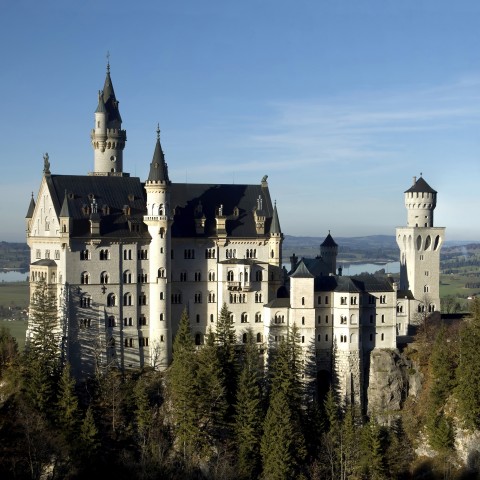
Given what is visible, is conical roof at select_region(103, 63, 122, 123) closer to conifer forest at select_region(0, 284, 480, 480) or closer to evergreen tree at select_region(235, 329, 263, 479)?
conifer forest at select_region(0, 284, 480, 480)

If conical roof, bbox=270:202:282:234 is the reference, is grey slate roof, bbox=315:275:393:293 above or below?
below

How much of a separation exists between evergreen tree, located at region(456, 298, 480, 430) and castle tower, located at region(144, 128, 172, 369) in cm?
2988

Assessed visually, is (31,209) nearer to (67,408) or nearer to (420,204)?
(67,408)

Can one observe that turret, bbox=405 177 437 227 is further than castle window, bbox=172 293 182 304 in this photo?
Yes

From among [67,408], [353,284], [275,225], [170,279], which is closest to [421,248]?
[353,284]

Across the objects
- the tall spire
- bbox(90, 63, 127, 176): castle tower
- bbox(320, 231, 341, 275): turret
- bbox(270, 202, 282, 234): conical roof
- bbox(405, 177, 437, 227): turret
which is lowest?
bbox(320, 231, 341, 275): turret

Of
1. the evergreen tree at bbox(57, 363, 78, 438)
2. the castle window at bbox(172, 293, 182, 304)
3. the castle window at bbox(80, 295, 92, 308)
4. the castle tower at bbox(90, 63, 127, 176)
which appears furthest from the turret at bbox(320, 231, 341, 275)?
the evergreen tree at bbox(57, 363, 78, 438)

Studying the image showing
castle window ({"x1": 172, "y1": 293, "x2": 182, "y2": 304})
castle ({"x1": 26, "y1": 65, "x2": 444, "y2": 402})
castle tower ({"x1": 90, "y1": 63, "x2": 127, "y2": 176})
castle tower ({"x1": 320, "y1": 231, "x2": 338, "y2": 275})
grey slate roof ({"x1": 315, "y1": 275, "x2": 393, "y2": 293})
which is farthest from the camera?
castle tower ({"x1": 320, "y1": 231, "x2": 338, "y2": 275})

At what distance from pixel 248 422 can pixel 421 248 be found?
3399 centimetres

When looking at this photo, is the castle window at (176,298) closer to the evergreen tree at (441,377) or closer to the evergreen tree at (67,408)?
the evergreen tree at (67,408)

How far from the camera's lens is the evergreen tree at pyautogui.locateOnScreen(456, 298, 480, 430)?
285 ft

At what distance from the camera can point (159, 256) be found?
91.6m

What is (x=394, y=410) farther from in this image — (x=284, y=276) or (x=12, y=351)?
(x=12, y=351)

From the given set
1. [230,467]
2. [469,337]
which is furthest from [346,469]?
[469,337]
